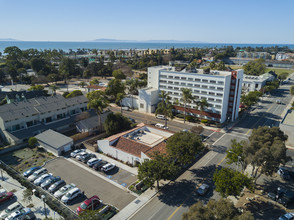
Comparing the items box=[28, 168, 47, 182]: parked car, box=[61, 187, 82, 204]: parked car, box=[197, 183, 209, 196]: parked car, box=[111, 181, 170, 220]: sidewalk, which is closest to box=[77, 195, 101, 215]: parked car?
box=[61, 187, 82, 204]: parked car

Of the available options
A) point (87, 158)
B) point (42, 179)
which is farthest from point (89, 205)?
point (87, 158)

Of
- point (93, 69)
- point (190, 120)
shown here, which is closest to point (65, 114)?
point (190, 120)

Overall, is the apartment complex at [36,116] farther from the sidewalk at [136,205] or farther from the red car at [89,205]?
Answer: the sidewalk at [136,205]

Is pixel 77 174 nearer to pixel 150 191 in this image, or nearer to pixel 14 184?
pixel 14 184

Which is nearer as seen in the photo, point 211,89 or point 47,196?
point 47,196

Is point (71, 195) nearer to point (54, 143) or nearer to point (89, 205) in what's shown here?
point (89, 205)

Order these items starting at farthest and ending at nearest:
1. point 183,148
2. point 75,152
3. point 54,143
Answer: point 54,143 < point 75,152 < point 183,148
